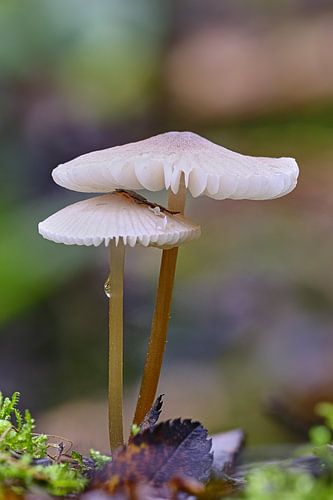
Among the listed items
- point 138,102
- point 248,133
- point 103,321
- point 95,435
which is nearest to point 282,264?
point 103,321

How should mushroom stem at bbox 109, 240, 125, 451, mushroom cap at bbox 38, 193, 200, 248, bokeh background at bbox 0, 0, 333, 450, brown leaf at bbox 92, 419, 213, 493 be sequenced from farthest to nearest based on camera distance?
bokeh background at bbox 0, 0, 333, 450 → mushroom stem at bbox 109, 240, 125, 451 → mushroom cap at bbox 38, 193, 200, 248 → brown leaf at bbox 92, 419, 213, 493

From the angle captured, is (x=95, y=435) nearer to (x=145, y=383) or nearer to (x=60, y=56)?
(x=145, y=383)

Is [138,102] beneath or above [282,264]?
above

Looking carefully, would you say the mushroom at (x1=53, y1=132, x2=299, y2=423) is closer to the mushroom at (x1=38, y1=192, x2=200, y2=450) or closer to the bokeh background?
the mushroom at (x1=38, y1=192, x2=200, y2=450)

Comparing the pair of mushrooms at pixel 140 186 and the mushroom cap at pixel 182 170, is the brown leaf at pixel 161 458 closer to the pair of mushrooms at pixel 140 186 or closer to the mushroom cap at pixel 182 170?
the pair of mushrooms at pixel 140 186

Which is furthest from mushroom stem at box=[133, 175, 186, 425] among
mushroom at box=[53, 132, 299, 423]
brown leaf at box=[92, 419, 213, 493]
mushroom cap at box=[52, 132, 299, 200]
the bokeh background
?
the bokeh background
